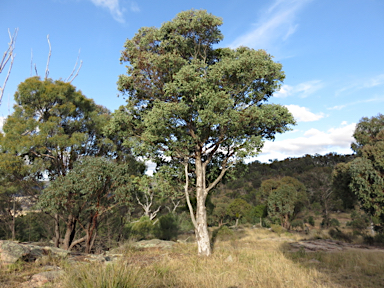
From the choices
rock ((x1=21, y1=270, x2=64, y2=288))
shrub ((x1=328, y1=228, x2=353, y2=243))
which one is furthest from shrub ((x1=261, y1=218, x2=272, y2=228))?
rock ((x1=21, y1=270, x2=64, y2=288))

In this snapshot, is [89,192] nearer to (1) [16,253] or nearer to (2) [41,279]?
(1) [16,253]

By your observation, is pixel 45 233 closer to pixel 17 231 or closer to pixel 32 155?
pixel 17 231

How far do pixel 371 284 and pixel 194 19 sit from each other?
1374cm

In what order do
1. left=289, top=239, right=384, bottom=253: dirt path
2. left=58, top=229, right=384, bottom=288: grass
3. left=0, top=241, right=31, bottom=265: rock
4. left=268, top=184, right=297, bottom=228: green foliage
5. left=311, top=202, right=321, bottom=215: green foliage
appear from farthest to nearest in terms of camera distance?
left=311, top=202, right=321, bottom=215: green foliage
left=268, top=184, right=297, bottom=228: green foliage
left=289, top=239, right=384, bottom=253: dirt path
left=0, top=241, right=31, bottom=265: rock
left=58, top=229, right=384, bottom=288: grass

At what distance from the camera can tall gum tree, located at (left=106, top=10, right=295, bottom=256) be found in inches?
458

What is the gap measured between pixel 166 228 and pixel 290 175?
5002 centimetres

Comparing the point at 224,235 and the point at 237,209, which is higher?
the point at 237,209

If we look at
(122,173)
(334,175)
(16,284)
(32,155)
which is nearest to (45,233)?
(32,155)

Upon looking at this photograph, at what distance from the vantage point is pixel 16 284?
5.37 m

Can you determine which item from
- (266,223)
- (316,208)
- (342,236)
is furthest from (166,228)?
(316,208)

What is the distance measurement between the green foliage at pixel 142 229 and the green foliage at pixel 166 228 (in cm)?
75

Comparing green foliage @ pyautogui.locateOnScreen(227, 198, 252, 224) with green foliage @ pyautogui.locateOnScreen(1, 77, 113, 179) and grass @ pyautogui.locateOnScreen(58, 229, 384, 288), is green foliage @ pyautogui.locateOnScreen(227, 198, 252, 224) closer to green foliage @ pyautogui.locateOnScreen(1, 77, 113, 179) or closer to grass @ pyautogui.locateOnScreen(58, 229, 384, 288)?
green foliage @ pyautogui.locateOnScreen(1, 77, 113, 179)

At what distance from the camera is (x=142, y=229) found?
1941 centimetres

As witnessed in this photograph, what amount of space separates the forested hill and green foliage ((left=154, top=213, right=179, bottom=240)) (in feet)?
69.3
